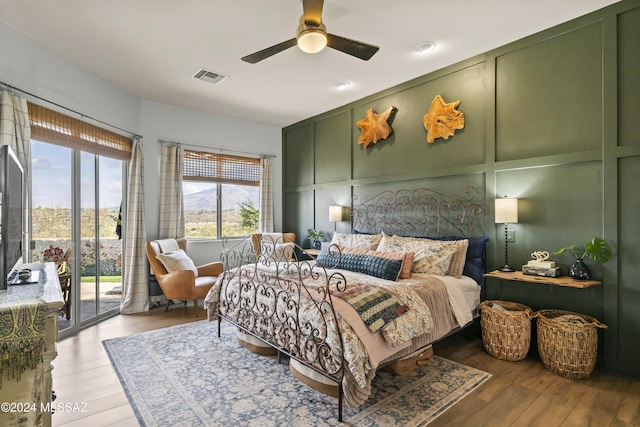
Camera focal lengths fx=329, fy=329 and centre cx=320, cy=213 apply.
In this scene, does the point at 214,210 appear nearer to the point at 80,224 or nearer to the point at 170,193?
the point at 170,193

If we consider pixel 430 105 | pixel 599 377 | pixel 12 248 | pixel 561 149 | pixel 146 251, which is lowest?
pixel 599 377

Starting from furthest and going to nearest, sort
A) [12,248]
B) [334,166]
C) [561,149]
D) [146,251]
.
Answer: [334,166] → [146,251] → [561,149] → [12,248]

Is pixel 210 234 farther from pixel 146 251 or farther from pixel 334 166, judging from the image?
pixel 334 166

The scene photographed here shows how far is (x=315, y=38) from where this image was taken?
8.18 ft

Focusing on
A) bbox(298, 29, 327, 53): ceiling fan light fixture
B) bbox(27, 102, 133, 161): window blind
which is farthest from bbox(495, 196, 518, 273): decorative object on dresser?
bbox(27, 102, 133, 161): window blind

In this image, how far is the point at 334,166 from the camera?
546 centimetres

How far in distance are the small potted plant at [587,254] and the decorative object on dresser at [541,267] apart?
0.40ft

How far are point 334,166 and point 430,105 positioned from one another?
186 centimetres

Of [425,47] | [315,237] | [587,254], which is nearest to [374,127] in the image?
[425,47]

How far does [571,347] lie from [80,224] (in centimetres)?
523

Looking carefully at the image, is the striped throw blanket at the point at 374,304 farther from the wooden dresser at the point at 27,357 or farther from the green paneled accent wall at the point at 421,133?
the green paneled accent wall at the point at 421,133

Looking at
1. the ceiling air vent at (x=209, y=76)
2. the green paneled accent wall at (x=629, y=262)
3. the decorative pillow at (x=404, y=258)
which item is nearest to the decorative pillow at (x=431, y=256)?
the decorative pillow at (x=404, y=258)

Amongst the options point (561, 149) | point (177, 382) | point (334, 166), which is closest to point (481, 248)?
point (561, 149)

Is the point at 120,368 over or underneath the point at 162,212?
underneath
